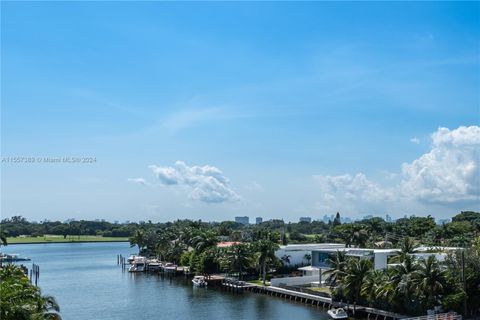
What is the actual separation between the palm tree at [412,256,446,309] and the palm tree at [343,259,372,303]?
8.31 metres

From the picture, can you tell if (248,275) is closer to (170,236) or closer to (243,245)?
(243,245)

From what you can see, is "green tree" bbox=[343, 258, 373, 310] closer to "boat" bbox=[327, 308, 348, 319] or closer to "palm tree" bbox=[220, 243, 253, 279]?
"boat" bbox=[327, 308, 348, 319]

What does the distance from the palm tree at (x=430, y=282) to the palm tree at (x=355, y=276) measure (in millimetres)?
8305

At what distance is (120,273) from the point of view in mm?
119438

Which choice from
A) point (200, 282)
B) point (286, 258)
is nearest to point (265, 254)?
point (286, 258)

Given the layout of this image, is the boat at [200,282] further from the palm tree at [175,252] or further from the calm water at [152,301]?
the palm tree at [175,252]

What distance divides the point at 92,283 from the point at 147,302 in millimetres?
26840

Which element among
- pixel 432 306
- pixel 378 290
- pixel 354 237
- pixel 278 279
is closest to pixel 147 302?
pixel 278 279

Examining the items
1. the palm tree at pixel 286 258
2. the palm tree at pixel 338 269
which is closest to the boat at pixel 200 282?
the palm tree at pixel 286 258

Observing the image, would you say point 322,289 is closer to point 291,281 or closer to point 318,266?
point 318,266

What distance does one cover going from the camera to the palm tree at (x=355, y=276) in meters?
61.9

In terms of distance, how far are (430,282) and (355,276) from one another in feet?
34.0

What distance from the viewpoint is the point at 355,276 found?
6206cm

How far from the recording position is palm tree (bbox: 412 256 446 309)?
53375 millimetres
